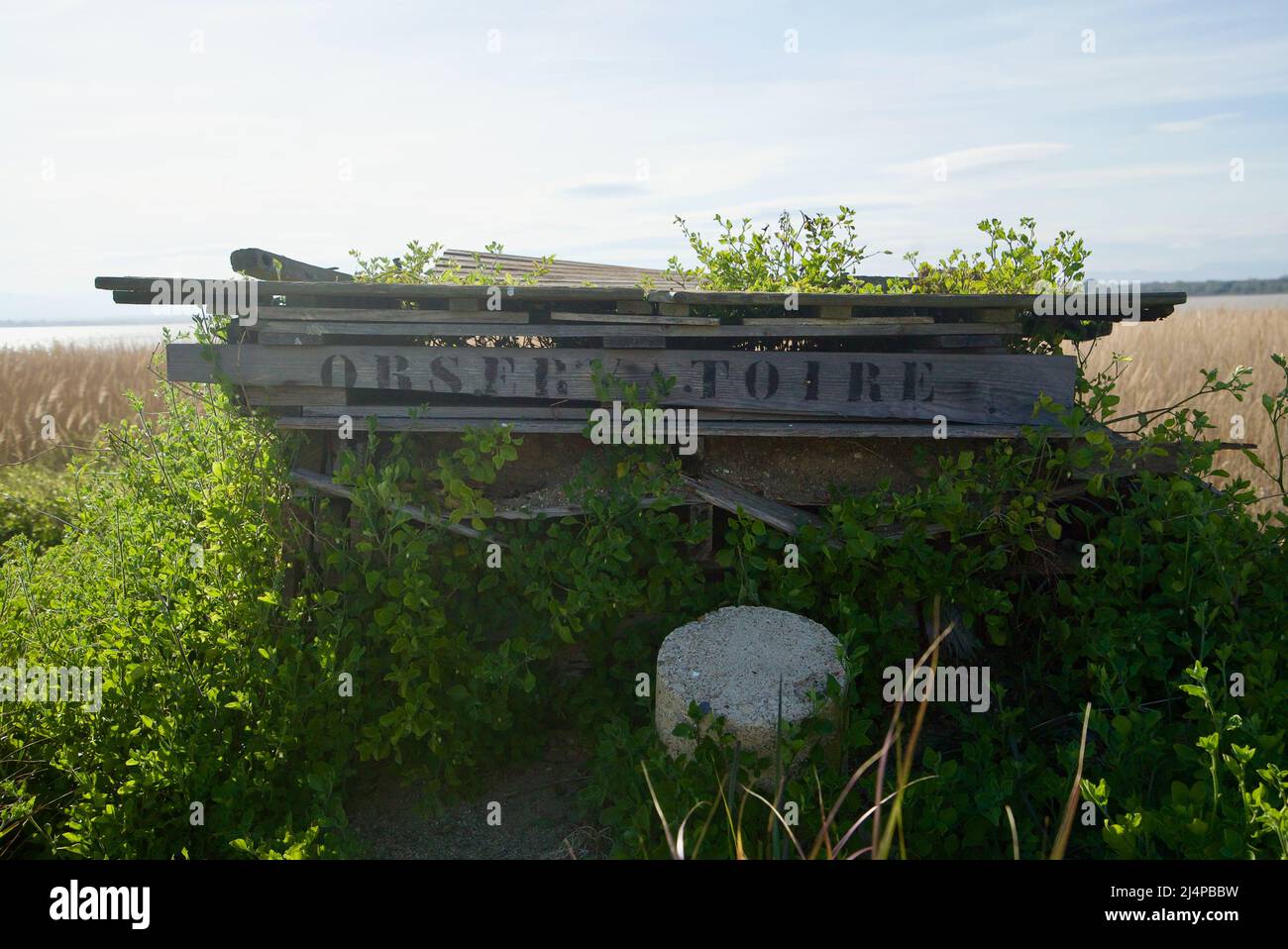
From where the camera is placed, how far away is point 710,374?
5.42 metres

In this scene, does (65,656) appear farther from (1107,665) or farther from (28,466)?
(28,466)

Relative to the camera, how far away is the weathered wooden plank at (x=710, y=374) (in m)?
5.40

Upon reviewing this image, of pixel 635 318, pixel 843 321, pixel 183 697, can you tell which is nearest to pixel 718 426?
pixel 635 318

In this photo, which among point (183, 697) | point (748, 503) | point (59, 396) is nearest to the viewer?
point (183, 697)

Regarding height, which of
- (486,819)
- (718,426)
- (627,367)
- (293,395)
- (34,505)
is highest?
(627,367)

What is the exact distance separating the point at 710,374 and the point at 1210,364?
1255 centimetres

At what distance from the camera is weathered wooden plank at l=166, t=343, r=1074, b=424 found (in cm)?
540

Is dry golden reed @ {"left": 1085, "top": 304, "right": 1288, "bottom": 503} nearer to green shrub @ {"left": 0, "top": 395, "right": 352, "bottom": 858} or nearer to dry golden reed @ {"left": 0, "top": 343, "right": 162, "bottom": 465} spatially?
green shrub @ {"left": 0, "top": 395, "right": 352, "bottom": 858}

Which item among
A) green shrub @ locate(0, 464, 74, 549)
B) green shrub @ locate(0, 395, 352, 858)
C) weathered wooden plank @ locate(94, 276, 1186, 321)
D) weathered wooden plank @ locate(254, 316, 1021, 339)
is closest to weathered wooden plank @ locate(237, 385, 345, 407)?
green shrub @ locate(0, 395, 352, 858)

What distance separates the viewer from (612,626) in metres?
5.32

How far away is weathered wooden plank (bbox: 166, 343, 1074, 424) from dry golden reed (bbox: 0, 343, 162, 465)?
20.6ft

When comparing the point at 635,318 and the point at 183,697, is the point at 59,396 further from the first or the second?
the point at 635,318
